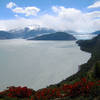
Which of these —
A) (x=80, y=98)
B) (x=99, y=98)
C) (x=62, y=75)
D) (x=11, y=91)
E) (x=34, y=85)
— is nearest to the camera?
(x=99, y=98)

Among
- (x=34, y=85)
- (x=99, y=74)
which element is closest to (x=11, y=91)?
(x=99, y=74)

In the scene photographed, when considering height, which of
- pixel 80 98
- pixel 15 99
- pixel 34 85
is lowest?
pixel 34 85

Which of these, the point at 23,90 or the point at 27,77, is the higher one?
the point at 23,90

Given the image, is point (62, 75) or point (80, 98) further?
point (62, 75)

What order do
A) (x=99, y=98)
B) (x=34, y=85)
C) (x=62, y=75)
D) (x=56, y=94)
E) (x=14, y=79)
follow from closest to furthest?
1. (x=99, y=98)
2. (x=56, y=94)
3. (x=34, y=85)
4. (x=14, y=79)
5. (x=62, y=75)

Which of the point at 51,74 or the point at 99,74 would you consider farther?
the point at 51,74

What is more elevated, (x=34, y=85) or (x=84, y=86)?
(x=84, y=86)

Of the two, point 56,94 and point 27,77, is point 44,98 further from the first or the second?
point 27,77

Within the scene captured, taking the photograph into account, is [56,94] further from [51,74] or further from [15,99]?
[51,74]

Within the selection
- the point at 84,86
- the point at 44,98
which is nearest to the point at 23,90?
the point at 44,98
